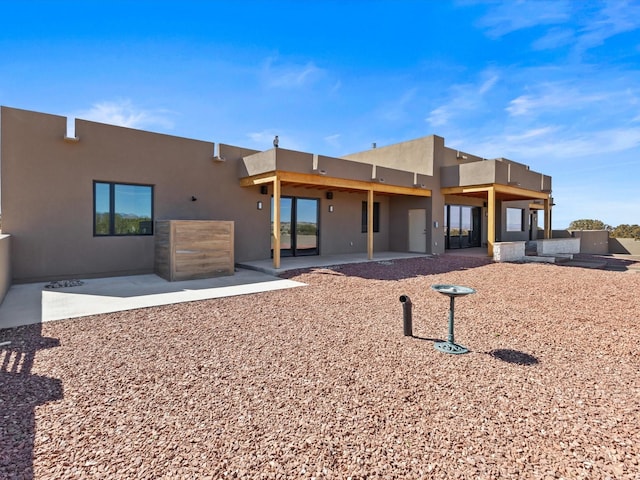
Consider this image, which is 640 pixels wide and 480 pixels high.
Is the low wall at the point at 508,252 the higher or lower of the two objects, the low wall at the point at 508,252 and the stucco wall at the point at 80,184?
the lower

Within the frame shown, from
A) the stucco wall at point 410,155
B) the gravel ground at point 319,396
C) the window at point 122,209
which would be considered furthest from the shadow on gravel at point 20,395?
the stucco wall at point 410,155

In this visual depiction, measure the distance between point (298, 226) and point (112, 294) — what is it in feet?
22.1

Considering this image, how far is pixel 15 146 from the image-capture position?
7.04 metres

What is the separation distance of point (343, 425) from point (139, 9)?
30.0 ft

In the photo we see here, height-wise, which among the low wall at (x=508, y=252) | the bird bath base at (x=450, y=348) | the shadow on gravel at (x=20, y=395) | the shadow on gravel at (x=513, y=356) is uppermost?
the low wall at (x=508, y=252)

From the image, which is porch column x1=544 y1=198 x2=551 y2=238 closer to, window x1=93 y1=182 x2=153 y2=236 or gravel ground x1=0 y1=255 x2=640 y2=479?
gravel ground x1=0 y1=255 x2=640 y2=479

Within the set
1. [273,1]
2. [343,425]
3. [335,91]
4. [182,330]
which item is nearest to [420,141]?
A: [335,91]

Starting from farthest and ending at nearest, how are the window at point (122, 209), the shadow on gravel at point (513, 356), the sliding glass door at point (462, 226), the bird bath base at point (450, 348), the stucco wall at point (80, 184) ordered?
1. the sliding glass door at point (462, 226)
2. the window at point (122, 209)
3. the stucco wall at point (80, 184)
4. the bird bath base at point (450, 348)
5. the shadow on gravel at point (513, 356)

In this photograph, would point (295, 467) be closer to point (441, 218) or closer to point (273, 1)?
point (273, 1)

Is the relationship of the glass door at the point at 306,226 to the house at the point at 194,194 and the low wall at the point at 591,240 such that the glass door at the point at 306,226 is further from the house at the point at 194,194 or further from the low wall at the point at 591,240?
the low wall at the point at 591,240

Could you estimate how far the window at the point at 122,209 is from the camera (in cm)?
809

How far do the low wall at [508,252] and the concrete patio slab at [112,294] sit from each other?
26.5ft

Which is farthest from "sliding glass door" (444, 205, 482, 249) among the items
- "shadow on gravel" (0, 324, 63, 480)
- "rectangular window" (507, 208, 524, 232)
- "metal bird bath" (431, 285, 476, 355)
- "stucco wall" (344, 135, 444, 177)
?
"shadow on gravel" (0, 324, 63, 480)

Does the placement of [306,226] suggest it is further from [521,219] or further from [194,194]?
[521,219]
